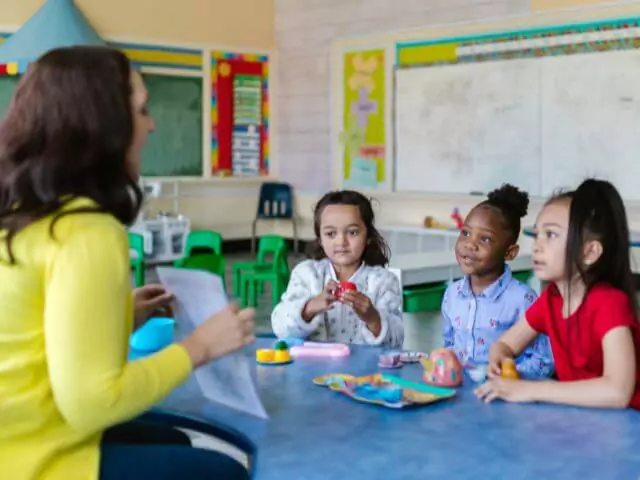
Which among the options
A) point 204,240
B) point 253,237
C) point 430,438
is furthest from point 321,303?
point 253,237

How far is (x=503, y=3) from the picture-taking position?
7355 millimetres

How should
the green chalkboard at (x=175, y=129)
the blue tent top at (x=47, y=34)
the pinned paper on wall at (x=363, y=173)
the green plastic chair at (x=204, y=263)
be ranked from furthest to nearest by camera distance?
1. the green chalkboard at (x=175, y=129)
2. the pinned paper on wall at (x=363, y=173)
3. the blue tent top at (x=47, y=34)
4. the green plastic chair at (x=204, y=263)

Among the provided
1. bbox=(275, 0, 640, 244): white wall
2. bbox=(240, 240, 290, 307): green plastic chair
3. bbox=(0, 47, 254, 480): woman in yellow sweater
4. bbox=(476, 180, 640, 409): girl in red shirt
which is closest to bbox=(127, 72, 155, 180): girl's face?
bbox=(0, 47, 254, 480): woman in yellow sweater

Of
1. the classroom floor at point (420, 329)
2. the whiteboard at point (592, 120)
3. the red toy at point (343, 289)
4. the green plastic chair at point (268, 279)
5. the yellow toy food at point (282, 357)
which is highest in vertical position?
the whiteboard at point (592, 120)

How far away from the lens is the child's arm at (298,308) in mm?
2352

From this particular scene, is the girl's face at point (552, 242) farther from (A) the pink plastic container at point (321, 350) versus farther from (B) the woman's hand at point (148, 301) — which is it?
(B) the woman's hand at point (148, 301)

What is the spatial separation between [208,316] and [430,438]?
40 centimetres

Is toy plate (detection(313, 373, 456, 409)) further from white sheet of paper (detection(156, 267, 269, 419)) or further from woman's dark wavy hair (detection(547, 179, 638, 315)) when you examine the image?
woman's dark wavy hair (detection(547, 179, 638, 315))

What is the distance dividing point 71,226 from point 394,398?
0.65 m

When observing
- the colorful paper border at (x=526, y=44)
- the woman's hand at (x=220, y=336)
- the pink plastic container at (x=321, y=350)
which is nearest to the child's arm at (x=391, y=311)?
the pink plastic container at (x=321, y=350)

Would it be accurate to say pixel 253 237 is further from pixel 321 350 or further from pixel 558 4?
pixel 321 350

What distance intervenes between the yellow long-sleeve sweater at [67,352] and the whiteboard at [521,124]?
5.73m

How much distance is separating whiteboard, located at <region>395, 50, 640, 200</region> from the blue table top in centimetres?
529

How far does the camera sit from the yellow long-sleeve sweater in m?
1.21
